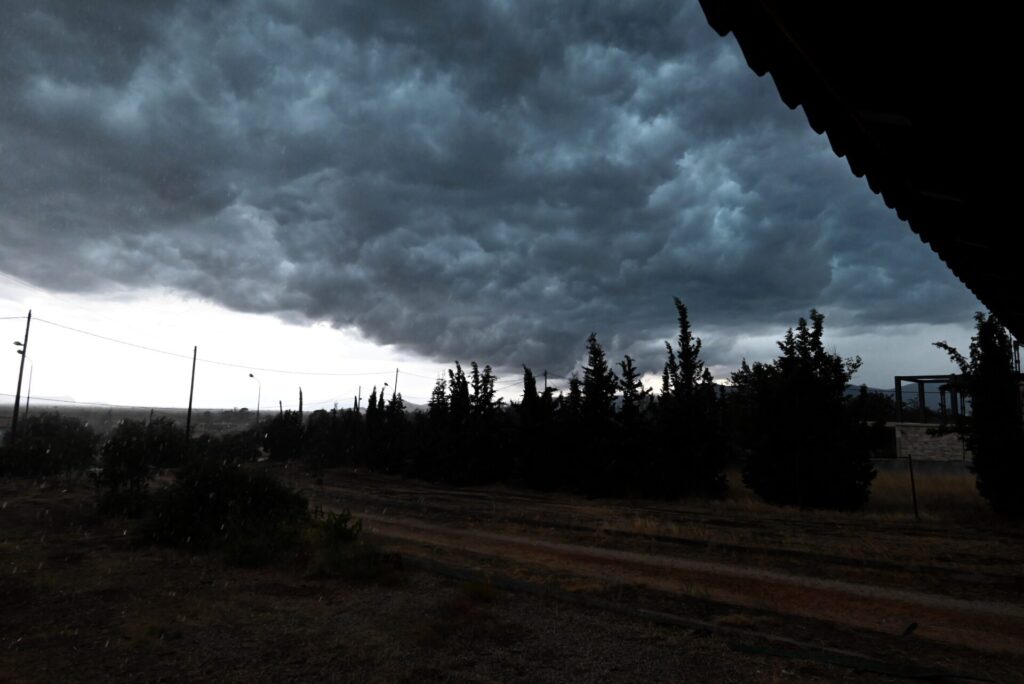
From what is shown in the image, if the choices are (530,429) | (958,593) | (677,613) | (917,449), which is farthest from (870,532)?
(917,449)

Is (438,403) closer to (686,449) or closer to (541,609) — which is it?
(686,449)

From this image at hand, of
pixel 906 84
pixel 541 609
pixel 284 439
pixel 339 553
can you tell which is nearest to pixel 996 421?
pixel 541 609

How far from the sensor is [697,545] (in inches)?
591

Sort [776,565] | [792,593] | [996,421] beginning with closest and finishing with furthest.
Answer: [792,593]
[776,565]
[996,421]

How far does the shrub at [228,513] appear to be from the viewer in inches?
535

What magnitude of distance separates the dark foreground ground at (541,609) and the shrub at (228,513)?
699mm

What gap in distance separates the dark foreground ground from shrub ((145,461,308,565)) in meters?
0.70

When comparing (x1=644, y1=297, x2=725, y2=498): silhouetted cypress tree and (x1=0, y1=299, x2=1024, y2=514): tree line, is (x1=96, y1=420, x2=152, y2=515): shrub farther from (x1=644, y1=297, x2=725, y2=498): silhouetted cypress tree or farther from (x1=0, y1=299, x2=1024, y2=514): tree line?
(x1=644, y1=297, x2=725, y2=498): silhouetted cypress tree

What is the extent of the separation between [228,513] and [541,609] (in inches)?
381

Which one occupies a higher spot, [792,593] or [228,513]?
[228,513]

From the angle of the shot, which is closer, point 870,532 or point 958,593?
point 958,593

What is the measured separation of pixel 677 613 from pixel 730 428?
36248mm

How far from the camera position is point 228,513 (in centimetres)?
1504

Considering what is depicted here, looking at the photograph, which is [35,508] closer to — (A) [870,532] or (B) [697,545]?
(B) [697,545]
